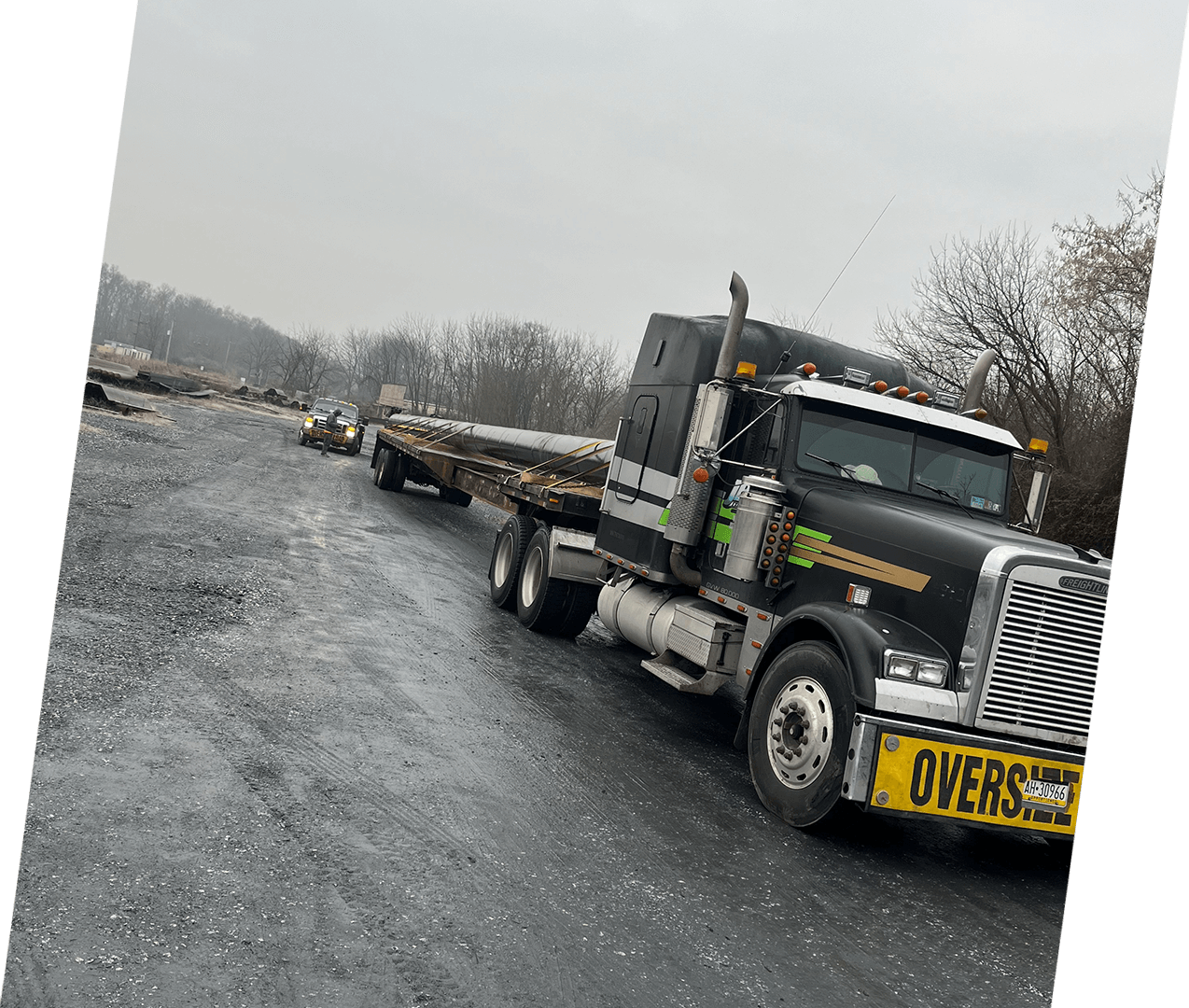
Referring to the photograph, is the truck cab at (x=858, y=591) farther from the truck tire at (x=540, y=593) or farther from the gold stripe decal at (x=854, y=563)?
the truck tire at (x=540, y=593)

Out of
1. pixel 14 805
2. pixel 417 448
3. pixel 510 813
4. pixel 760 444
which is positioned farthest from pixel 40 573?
pixel 417 448

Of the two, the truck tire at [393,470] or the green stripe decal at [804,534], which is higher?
the green stripe decal at [804,534]

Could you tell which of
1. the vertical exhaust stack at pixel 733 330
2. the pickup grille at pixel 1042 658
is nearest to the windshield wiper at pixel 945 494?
the vertical exhaust stack at pixel 733 330

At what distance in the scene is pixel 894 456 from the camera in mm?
7086

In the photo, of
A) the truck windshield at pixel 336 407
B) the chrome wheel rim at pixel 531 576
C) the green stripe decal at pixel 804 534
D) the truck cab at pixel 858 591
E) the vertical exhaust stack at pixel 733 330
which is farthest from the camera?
the truck windshield at pixel 336 407

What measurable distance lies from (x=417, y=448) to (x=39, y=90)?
61.5ft

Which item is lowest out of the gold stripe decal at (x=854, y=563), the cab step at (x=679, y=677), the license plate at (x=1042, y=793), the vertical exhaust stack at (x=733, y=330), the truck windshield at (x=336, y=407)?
the cab step at (x=679, y=677)

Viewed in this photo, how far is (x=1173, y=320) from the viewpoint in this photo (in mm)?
989

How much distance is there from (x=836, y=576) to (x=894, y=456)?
51.4 inches

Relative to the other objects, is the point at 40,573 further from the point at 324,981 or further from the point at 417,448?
the point at 417,448

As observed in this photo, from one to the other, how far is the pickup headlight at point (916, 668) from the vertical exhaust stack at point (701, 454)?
2.39 meters

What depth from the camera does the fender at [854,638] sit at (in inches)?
208

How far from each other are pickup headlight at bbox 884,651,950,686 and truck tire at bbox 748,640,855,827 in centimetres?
26

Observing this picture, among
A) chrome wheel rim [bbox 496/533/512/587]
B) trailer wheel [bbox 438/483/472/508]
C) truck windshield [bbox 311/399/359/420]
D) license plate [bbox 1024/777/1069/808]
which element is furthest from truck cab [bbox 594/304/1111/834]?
truck windshield [bbox 311/399/359/420]
